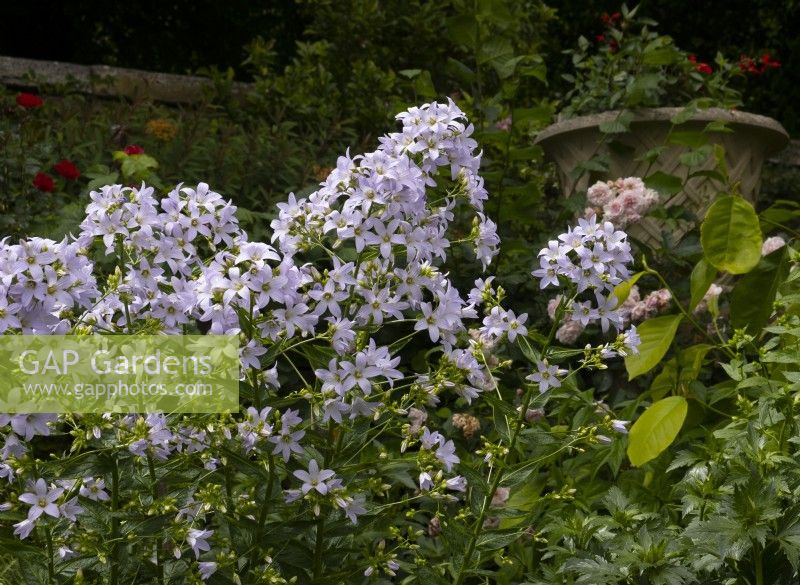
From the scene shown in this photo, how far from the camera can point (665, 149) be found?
410 centimetres

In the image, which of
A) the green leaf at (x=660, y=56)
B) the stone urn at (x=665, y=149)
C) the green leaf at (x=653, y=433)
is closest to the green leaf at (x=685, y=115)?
the stone urn at (x=665, y=149)

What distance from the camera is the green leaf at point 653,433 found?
2.38 meters

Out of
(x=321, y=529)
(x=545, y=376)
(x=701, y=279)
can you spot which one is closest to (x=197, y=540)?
(x=321, y=529)

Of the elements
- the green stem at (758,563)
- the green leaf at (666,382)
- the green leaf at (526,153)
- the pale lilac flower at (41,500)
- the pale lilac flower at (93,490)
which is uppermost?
the green leaf at (526,153)

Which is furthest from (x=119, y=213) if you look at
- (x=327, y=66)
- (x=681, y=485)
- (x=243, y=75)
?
(x=243, y=75)

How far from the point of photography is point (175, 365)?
189 cm

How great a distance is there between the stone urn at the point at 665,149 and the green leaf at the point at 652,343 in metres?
1.26

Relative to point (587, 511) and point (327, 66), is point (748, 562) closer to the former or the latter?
point (587, 511)

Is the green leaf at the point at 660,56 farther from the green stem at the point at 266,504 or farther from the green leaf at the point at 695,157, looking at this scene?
the green stem at the point at 266,504

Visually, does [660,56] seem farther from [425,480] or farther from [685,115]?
[425,480]

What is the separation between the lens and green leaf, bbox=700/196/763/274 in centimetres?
278

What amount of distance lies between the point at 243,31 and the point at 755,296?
22.9 ft

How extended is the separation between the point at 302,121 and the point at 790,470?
152 inches

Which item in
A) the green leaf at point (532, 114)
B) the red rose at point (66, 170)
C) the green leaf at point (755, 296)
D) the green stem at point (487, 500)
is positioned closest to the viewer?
the green stem at point (487, 500)
